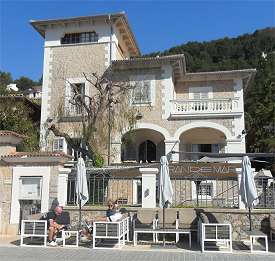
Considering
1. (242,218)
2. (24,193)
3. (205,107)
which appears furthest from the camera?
(205,107)

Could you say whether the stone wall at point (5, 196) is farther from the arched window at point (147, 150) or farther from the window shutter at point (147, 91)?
the arched window at point (147, 150)

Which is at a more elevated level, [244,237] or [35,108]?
[35,108]

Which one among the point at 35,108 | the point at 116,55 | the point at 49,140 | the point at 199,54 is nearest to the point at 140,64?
the point at 116,55

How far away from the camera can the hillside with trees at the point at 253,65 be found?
2980 centimetres

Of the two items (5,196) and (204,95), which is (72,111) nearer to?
(204,95)

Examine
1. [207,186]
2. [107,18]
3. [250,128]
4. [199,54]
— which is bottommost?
[207,186]

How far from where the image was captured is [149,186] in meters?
12.5

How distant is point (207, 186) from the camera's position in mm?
20531

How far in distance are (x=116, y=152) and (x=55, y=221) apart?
11.5 metres

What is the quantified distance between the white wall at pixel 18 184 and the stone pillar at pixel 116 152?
9.42 metres

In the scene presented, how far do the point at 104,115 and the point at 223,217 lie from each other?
1231 centimetres

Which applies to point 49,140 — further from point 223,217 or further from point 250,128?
point 250,128

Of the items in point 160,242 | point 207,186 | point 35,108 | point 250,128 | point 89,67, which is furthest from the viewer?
point 250,128

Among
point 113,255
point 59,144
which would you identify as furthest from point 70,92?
point 113,255
